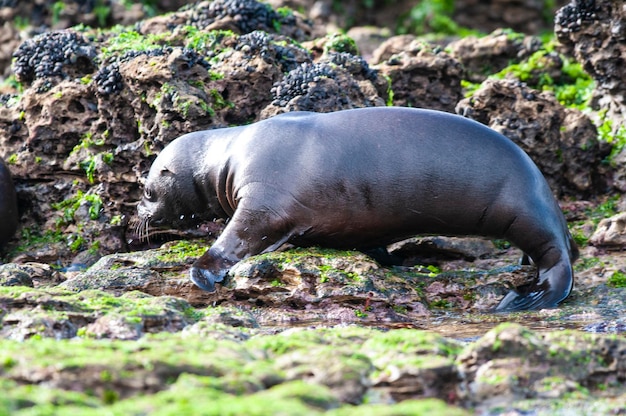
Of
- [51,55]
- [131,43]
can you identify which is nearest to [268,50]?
[131,43]

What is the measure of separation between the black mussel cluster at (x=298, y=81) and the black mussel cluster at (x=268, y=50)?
56 cm

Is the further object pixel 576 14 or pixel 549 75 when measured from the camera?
pixel 549 75

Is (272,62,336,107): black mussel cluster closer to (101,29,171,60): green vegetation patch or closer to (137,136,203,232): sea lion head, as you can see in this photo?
(137,136,203,232): sea lion head

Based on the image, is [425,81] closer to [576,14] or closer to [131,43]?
[576,14]

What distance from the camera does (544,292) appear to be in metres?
6.78

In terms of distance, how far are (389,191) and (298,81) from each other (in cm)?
201

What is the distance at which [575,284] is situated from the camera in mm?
7289

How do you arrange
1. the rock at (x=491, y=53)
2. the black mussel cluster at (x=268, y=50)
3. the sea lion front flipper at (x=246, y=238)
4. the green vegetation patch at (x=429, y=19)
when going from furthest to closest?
the green vegetation patch at (x=429, y=19)
the rock at (x=491, y=53)
the black mussel cluster at (x=268, y=50)
the sea lion front flipper at (x=246, y=238)

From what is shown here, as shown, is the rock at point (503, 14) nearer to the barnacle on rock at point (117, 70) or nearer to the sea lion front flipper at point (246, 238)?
the barnacle on rock at point (117, 70)

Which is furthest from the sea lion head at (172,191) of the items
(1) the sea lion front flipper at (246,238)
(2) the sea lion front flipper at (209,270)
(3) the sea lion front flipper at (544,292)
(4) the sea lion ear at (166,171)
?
(3) the sea lion front flipper at (544,292)

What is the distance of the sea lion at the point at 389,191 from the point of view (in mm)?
6949

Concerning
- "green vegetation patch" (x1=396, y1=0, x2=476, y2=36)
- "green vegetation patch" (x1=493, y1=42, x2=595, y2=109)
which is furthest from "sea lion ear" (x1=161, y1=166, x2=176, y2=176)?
"green vegetation patch" (x1=396, y1=0, x2=476, y2=36)

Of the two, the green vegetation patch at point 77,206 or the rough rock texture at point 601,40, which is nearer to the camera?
the green vegetation patch at point 77,206

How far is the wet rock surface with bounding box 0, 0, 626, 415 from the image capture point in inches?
145
